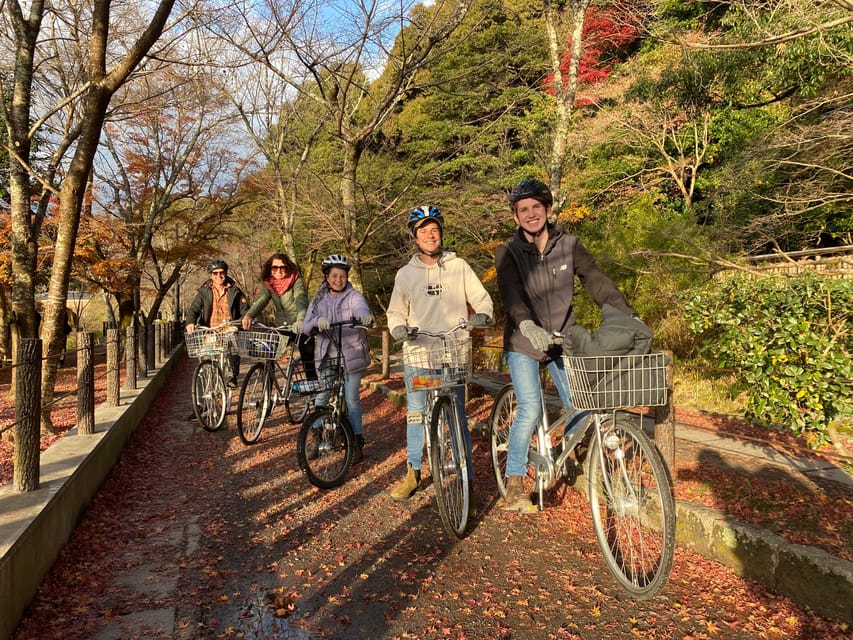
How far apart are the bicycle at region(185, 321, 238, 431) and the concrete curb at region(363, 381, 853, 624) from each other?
456 centimetres

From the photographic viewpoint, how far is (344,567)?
3.30 meters

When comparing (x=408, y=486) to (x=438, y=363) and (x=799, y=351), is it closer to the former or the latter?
(x=438, y=363)

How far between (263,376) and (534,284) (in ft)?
12.1

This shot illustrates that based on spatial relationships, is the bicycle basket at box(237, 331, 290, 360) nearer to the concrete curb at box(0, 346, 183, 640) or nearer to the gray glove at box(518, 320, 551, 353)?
the concrete curb at box(0, 346, 183, 640)

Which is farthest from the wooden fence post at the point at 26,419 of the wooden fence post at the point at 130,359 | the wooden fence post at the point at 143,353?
the wooden fence post at the point at 143,353

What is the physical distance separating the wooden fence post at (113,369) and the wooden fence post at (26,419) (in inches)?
137

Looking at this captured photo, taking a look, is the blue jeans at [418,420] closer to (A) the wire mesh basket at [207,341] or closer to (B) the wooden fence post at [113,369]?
(A) the wire mesh basket at [207,341]

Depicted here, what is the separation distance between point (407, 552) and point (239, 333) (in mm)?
3235

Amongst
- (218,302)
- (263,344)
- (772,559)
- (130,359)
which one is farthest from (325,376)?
(130,359)

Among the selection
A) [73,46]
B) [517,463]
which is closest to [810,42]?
[517,463]

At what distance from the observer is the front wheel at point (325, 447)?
454 cm

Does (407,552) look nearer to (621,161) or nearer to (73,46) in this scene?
(73,46)

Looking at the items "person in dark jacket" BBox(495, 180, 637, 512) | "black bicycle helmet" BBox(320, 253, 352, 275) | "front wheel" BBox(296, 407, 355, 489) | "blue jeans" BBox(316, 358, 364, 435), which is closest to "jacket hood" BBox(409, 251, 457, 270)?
"person in dark jacket" BBox(495, 180, 637, 512)

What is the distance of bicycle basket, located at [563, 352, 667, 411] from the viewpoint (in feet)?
9.29
